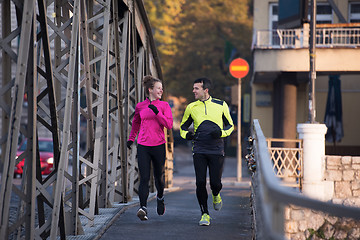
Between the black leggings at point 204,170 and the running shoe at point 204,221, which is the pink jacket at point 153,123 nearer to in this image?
the black leggings at point 204,170

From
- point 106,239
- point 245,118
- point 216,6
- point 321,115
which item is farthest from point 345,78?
point 106,239

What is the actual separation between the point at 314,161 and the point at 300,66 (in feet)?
31.1

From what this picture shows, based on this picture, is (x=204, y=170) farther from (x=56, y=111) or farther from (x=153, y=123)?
(x=56, y=111)

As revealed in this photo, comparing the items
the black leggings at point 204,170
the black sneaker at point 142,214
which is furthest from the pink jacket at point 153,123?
the black sneaker at point 142,214

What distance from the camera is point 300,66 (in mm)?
26250

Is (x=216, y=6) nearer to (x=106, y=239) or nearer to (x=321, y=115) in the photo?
(x=321, y=115)

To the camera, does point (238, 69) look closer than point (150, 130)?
No

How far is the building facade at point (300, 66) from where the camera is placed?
85.7ft

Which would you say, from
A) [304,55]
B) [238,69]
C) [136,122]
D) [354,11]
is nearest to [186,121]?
[136,122]

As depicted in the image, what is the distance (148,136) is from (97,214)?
1.20 m

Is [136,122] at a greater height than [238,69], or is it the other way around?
[238,69]

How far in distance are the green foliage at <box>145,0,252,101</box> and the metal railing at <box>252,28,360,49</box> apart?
49.0 feet

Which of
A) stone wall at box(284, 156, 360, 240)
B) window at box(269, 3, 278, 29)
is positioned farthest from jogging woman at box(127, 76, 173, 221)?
window at box(269, 3, 278, 29)

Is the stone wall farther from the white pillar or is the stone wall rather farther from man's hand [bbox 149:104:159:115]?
man's hand [bbox 149:104:159:115]
